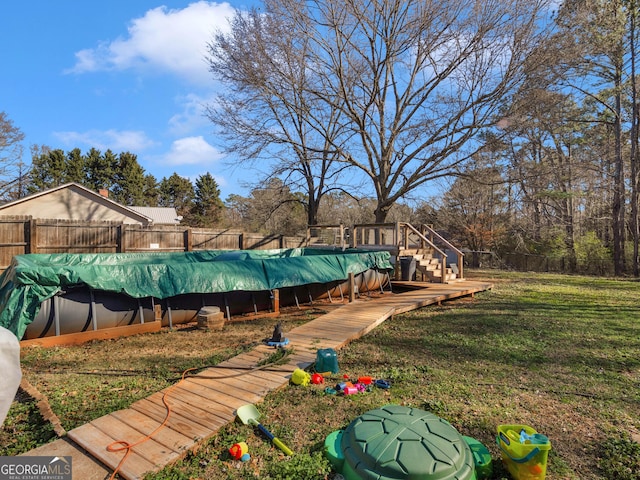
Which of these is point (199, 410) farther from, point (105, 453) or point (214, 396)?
point (105, 453)

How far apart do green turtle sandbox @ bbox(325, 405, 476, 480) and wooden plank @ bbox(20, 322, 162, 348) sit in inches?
171

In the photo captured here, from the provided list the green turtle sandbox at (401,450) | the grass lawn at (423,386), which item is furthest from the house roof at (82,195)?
the green turtle sandbox at (401,450)

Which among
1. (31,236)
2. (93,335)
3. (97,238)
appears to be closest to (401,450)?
(93,335)

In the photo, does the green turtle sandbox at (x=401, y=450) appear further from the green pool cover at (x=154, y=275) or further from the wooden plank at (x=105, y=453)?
the green pool cover at (x=154, y=275)

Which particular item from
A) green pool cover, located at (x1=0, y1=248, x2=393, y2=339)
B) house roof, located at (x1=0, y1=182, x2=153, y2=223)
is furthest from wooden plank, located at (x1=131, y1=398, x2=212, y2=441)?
house roof, located at (x1=0, y1=182, x2=153, y2=223)

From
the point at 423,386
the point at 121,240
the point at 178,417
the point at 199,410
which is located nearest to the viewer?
the point at 178,417

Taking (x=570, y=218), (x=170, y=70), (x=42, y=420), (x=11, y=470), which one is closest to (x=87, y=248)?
(x=170, y=70)

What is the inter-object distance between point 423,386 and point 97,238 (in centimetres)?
1074

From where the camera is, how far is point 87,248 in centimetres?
1035

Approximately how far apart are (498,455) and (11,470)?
10.7 feet

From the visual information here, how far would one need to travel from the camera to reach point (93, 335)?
5129mm

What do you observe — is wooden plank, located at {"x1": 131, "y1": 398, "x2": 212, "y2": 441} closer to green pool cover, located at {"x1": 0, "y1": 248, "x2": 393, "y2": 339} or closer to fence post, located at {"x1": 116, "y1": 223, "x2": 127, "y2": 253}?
green pool cover, located at {"x1": 0, "y1": 248, "x2": 393, "y2": 339}

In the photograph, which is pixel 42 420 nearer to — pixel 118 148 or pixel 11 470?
pixel 11 470

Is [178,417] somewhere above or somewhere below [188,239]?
below
